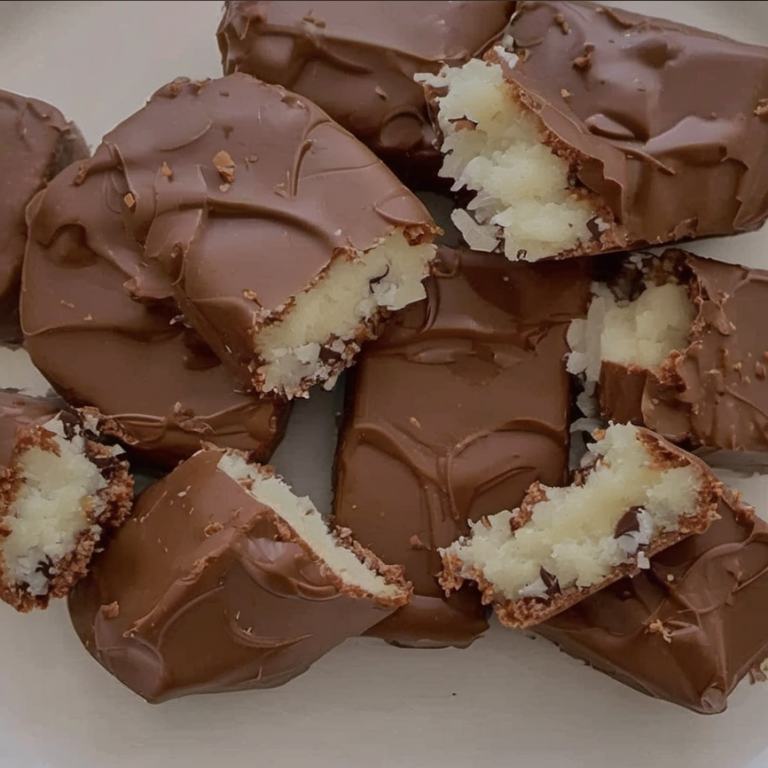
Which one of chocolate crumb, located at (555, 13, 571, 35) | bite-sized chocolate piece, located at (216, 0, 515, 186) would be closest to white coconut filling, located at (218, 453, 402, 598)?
bite-sized chocolate piece, located at (216, 0, 515, 186)

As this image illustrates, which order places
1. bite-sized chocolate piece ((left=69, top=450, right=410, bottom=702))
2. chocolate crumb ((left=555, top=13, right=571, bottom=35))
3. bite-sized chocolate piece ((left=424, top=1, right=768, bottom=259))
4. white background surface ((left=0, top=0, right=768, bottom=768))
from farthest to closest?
white background surface ((left=0, top=0, right=768, bottom=768)), chocolate crumb ((left=555, top=13, right=571, bottom=35)), bite-sized chocolate piece ((left=424, top=1, right=768, bottom=259)), bite-sized chocolate piece ((left=69, top=450, right=410, bottom=702))

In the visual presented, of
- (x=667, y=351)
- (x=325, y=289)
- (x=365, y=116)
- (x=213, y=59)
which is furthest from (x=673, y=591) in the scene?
(x=213, y=59)

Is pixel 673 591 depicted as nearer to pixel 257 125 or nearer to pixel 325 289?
pixel 325 289

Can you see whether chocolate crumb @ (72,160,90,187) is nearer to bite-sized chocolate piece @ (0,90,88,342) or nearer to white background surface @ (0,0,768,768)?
bite-sized chocolate piece @ (0,90,88,342)

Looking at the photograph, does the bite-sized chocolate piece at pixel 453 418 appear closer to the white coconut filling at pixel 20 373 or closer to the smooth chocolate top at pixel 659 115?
the smooth chocolate top at pixel 659 115

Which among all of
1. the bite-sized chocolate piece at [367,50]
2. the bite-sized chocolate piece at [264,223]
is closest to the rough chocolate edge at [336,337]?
the bite-sized chocolate piece at [264,223]
